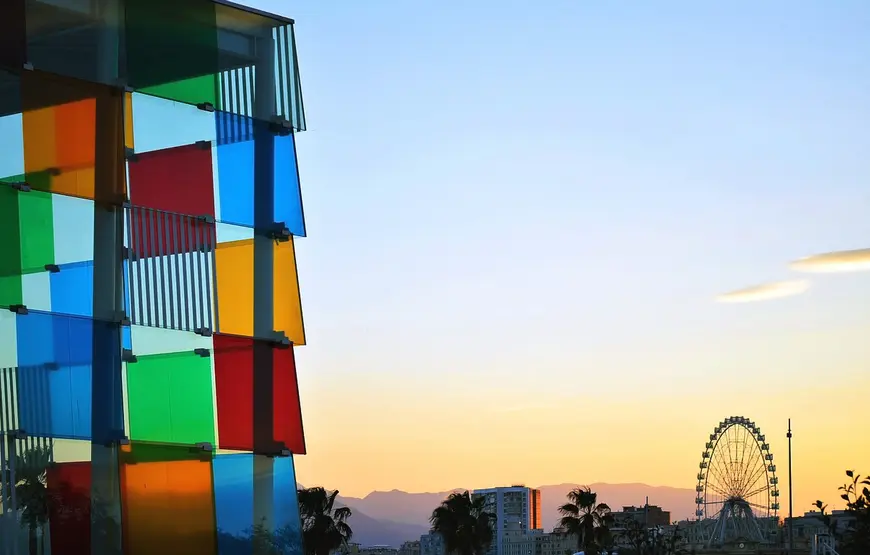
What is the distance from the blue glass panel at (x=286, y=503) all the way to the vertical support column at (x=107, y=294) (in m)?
2.27

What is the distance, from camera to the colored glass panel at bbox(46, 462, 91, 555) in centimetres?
1634

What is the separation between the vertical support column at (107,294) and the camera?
54.9ft

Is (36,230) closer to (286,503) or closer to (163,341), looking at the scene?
(163,341)

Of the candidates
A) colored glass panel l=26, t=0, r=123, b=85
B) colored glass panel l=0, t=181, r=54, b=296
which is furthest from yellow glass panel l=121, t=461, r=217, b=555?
colored glass panel l=26, t=0, r=123, b=85

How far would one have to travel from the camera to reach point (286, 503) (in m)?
18.5

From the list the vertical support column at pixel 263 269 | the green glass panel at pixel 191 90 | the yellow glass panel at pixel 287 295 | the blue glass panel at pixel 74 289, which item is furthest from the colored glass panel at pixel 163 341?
the green glass panel at pixel 191 90

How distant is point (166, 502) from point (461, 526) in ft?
249

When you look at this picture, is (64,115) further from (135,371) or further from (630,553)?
(630,553)

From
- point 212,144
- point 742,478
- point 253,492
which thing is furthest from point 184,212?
point 742,478

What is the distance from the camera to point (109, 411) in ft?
55.4

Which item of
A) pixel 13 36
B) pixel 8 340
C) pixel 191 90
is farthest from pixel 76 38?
pixel 8 340

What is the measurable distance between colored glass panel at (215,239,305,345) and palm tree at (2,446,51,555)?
299 cm

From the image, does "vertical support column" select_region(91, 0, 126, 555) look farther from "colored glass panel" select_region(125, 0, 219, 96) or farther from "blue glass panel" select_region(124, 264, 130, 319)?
"colored glass panel" select_region(125, 0, 219, 96)

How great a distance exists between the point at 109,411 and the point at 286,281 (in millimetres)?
3128
